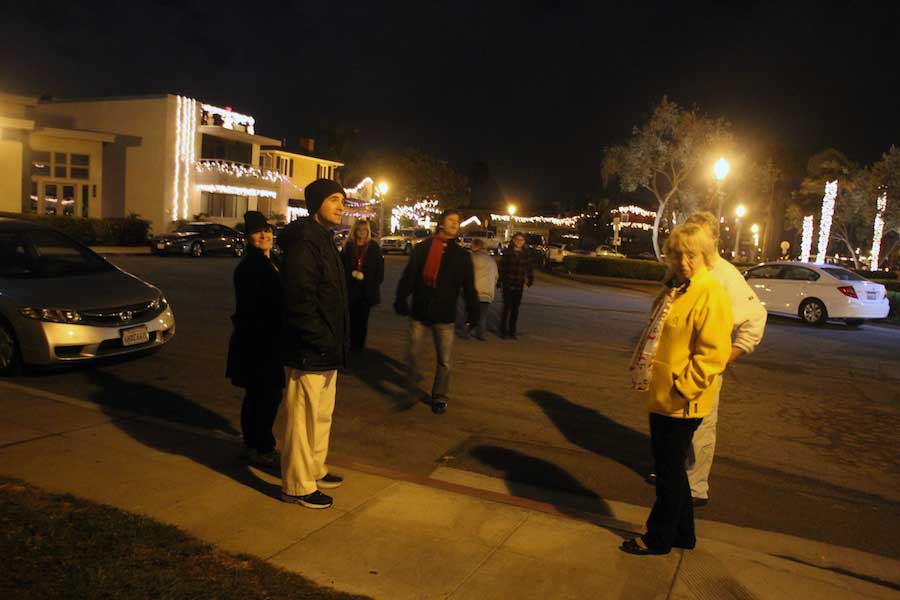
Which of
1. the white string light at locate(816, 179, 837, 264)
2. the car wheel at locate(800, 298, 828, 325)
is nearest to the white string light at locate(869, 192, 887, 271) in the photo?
the white string light at locate(816, 179, 837, 264)

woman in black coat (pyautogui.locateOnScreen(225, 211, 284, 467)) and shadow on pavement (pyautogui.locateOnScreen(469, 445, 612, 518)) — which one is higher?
woman in black coat (pyautogui.locateOnScreen(225, 211, 284, 467))

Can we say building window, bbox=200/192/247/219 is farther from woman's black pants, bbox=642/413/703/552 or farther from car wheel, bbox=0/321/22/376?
woman's black pants, bbox=642/413/703/552

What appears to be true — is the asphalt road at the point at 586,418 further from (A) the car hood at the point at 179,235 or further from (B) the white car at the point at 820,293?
(A) the car hood at the point at 179,235

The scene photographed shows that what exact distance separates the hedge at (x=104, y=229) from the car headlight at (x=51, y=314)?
24.7 meters

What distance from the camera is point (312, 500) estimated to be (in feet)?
14.7

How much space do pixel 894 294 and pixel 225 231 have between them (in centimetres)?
2395

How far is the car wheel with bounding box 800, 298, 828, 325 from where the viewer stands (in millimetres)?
16859

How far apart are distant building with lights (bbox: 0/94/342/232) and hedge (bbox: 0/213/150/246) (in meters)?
2.77

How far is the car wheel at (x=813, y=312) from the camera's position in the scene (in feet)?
55.3

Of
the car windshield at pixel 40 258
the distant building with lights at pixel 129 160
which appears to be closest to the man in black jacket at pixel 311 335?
the car windshield at pixel 40 258

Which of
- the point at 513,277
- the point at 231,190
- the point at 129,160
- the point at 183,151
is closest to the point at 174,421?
the point at 513,277

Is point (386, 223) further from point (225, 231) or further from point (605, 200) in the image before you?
point (225, 231)

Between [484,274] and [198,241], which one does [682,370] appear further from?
[198,241]

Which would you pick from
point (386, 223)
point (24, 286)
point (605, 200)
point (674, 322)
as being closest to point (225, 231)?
point (24, 286)
